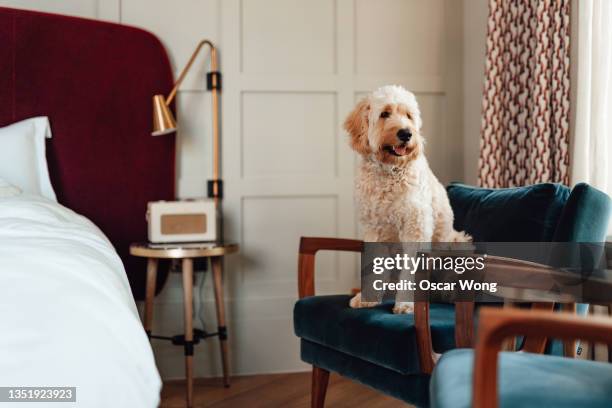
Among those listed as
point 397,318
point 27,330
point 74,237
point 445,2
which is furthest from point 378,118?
point 445,2

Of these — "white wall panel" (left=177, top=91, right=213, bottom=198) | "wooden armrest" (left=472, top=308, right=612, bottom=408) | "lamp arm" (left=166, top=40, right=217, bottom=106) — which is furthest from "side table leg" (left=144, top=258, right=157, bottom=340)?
"wooden armrest" (left=472, top=308, right=612, bottom=408)

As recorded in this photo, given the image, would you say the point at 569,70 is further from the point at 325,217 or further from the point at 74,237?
the point at 74,237

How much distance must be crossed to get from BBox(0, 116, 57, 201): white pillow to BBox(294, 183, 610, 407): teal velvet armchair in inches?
49.1

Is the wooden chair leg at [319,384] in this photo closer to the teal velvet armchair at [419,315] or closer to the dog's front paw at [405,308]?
the teal velvet armchair at [419,315]

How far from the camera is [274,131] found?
10.8 feet

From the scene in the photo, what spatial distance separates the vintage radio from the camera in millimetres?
2846

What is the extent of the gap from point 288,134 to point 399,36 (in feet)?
2.63

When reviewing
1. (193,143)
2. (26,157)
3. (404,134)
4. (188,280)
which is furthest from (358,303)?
(26,157)

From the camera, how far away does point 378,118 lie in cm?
218

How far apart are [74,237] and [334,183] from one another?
1673 mm

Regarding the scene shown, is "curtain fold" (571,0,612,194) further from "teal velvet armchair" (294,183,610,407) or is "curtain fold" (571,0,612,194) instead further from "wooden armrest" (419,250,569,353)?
"wooden armrest" (419,250,569,353)

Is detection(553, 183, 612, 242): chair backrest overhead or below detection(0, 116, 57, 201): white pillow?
below

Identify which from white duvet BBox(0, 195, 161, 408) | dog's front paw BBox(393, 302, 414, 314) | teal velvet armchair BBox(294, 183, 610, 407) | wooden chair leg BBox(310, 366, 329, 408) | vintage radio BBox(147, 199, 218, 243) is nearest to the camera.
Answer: white duvet BBox(0, 195, 161, 408)

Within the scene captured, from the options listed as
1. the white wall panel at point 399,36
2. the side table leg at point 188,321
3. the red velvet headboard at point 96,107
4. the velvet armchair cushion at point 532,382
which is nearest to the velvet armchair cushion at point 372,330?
the velvet armchair cushion at point 532,382
